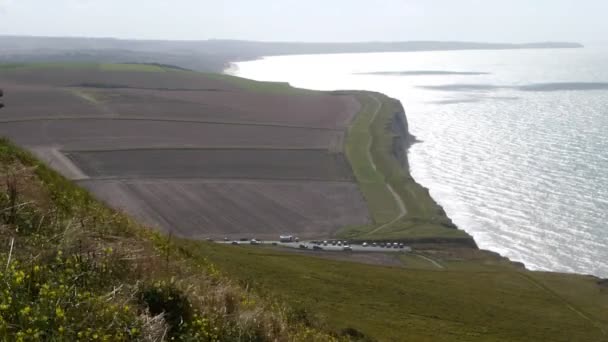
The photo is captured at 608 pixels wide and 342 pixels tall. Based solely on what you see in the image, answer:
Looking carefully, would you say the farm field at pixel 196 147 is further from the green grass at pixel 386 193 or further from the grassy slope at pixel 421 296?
the grassy slope at pixel 421 296

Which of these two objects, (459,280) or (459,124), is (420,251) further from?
(459,124)

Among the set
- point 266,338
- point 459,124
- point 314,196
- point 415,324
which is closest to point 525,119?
point 459,124

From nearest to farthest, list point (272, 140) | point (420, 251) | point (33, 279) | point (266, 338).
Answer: point (33, 279), point (266, 338), point (420, 251), point (272, 140)

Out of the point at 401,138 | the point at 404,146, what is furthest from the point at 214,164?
the point at 401,138

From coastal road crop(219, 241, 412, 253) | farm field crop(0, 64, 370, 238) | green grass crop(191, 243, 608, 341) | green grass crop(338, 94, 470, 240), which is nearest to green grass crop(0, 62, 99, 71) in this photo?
farm field crop(0, 64, 370, 238)

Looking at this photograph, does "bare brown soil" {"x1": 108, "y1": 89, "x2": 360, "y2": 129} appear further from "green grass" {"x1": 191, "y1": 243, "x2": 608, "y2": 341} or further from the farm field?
"green grass" {"x1": 191, "y1": 243, "x2": 608, "y2": 341}

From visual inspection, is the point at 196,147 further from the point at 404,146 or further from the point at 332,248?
the point at 332,248
